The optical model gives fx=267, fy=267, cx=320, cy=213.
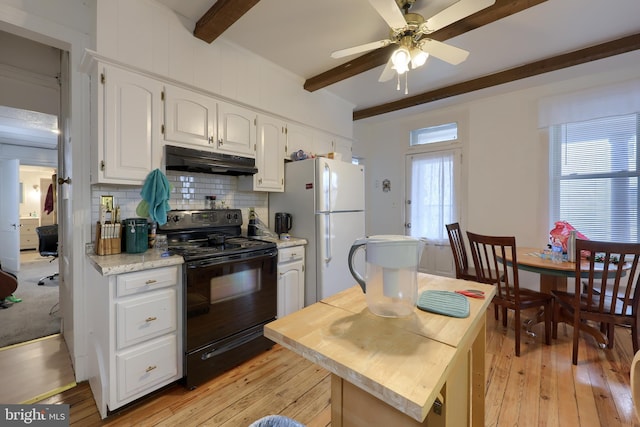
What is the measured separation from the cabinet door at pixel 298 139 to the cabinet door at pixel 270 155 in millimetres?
94

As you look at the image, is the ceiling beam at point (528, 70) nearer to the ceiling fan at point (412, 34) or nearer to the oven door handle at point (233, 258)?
the ceiling fan at point (412, 34)

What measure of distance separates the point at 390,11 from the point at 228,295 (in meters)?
2.15

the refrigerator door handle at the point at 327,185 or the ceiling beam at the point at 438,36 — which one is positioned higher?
the ceiling beam at the point at 438,36

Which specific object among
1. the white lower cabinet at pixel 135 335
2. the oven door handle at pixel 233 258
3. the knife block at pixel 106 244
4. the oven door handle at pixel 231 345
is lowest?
the oven door handle at pixel 231 345

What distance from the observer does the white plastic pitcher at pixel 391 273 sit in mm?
888

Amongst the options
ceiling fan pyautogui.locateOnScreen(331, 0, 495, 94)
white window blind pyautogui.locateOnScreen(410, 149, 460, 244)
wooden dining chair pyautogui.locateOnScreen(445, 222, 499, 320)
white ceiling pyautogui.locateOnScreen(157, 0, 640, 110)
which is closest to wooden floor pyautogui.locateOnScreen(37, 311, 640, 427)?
wooden dining chair pyautogui.locateOnScreen(445, 222, 499, 320)

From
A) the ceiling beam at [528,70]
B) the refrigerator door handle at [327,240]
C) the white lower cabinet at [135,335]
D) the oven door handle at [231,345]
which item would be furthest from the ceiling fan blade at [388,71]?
the oven door handle at [231,345]

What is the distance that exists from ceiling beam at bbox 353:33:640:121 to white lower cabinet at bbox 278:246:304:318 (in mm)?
2622

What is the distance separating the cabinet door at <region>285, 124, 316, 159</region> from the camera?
3.04 m

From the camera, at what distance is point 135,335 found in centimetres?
163

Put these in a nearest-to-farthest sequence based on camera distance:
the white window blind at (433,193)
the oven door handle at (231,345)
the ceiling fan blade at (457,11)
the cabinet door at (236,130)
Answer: the ceiling fan blade at (457,11), the oven door handle at (231,345), the cabinet door at (236,130), the white window blind at (433,193)

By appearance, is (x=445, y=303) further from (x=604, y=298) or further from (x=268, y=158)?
(x=268, y=158)

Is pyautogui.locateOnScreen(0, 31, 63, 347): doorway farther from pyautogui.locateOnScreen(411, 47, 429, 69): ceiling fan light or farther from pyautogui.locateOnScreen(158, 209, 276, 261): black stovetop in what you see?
pyautogui.locateOnScreen(411, 47, 429, 69): ceiling fan light

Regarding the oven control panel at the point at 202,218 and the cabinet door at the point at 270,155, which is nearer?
the oven control panel at the point at 202,218
